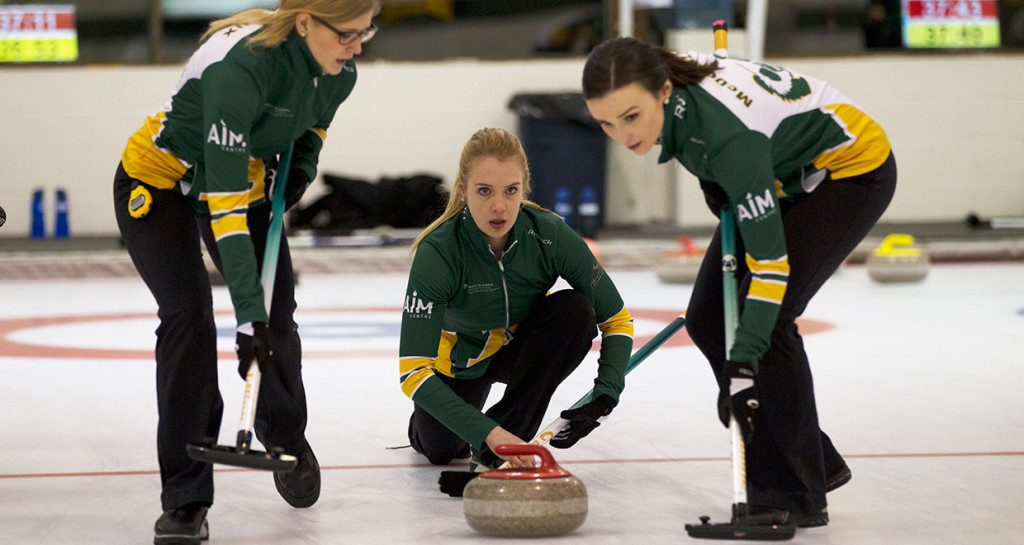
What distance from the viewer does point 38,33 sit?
29.5 ft

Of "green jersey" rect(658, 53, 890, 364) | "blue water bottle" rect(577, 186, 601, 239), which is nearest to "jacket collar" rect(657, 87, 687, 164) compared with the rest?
"green jersey" rect(658, 53, 890, 364)

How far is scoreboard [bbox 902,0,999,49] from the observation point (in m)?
9.28

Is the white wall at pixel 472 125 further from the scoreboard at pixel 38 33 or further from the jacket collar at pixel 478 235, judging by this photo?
the jacket collar at pixel 478 235

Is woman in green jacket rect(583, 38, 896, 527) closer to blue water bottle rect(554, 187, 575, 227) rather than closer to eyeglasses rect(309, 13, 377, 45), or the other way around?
eyeglasses rect(309, 13, 377, 45)

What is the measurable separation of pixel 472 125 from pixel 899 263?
3.79m

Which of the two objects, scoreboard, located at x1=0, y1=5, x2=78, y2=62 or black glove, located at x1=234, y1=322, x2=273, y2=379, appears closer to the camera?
black glove, located at x1=234, y1=322, x2=273, y2=379

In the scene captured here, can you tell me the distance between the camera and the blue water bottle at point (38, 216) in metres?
8.70

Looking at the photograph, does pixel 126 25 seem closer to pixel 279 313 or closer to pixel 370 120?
pixel 370 120

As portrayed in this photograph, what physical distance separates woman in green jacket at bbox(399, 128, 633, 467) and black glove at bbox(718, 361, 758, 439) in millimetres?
441

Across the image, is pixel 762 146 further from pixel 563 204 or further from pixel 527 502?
pixel 563 204

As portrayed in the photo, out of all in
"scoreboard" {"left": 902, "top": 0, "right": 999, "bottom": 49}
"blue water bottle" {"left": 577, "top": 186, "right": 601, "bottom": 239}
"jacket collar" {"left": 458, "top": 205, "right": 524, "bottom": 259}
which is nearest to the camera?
"jacket collar" {"left": 458, "top": 205, "right": 524, "bottom": 259}

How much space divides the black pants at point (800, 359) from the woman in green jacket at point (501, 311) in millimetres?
425

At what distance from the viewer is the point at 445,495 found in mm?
2453

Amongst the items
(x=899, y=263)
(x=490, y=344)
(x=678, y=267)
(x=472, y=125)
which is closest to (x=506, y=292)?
(x=490, y=344)
